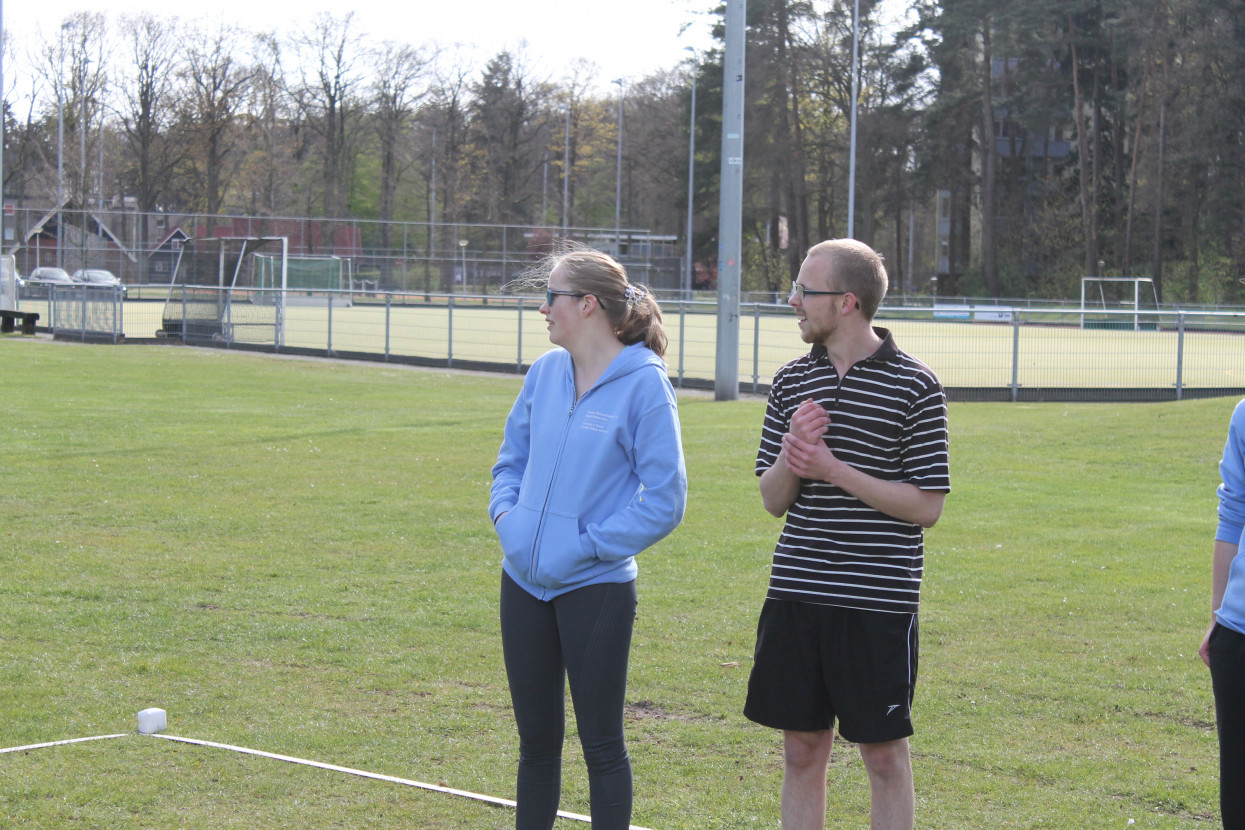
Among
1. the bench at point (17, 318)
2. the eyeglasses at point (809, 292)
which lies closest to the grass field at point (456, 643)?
the eyeglasses at point (809, 292)

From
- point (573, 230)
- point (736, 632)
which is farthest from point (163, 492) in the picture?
point (573, 230)

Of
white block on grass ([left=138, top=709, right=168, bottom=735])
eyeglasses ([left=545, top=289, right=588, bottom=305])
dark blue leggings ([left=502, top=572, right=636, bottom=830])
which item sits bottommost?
white block on grass ([left=138, top=709, right=168, bottom=735])

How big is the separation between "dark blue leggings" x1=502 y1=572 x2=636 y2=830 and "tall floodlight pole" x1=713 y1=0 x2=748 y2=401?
1440 cm

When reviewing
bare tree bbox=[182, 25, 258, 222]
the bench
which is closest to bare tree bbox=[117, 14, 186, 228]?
bare tree bbox=[182, 25, 258, 222]

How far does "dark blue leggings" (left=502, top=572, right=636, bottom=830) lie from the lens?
317 cm

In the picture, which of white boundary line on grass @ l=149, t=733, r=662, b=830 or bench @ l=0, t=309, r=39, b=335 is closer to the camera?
white boundary line on grass @ l=149, t=733, r=662, b=830

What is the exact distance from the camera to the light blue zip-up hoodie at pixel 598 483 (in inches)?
123

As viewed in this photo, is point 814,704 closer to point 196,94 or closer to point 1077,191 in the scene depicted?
point 1077,191

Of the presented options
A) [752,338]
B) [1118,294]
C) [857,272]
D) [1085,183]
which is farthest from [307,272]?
[857,272]

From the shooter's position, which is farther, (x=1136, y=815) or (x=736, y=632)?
(x=736, y=632)

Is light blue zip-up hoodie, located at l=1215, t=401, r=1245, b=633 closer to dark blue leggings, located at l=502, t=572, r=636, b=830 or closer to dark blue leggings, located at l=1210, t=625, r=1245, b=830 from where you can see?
dark blue leggings, located at l=1210, t=625, r=1245, b=830

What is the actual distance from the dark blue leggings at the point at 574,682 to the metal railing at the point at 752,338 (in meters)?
14.3

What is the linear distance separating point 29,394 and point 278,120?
190ft

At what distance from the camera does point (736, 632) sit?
239 inches
